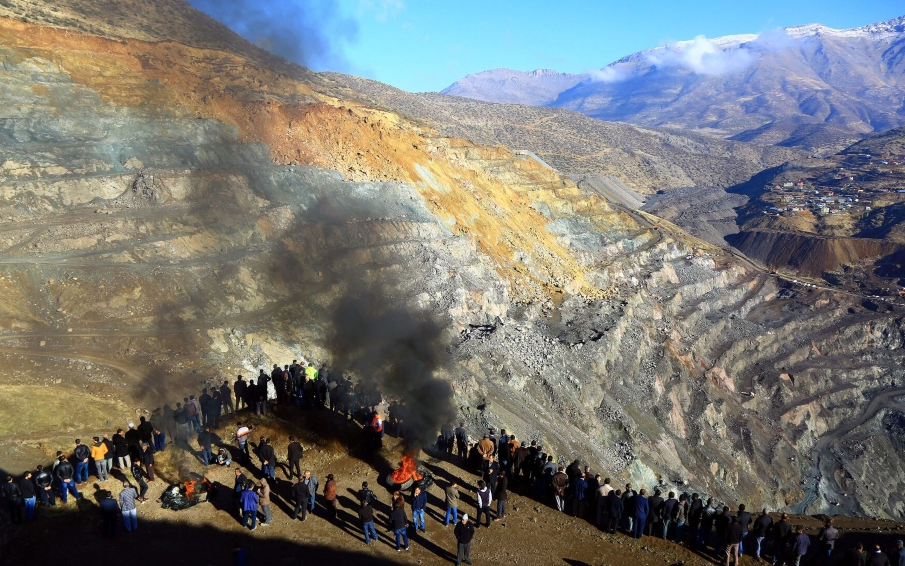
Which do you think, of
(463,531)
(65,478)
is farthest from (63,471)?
(463,531)

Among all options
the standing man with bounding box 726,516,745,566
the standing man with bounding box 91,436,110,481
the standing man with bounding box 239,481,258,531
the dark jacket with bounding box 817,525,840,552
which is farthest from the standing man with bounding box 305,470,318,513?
the dark jacket with bounding box 817,525,840,552

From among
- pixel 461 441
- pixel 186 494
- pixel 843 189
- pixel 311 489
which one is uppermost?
pixel 843 189

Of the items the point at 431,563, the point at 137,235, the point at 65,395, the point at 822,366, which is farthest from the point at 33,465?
the point at 822,366

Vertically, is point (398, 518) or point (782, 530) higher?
→ point (782, 530)

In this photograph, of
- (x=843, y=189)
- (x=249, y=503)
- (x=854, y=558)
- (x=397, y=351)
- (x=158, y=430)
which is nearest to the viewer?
(x=854, y=558)

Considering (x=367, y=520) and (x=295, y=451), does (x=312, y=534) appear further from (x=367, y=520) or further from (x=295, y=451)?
(x=295, y=451)
